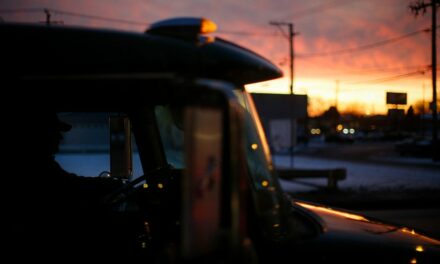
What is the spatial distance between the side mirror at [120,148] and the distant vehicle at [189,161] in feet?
2.84

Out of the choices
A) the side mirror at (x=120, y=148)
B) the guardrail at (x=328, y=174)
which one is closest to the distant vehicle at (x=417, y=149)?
the guardrail at (x=328, y=174)

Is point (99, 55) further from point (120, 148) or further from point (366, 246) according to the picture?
point (120, 148)

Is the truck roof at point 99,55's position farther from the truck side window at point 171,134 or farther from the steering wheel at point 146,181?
the steering wheel at point 146,181

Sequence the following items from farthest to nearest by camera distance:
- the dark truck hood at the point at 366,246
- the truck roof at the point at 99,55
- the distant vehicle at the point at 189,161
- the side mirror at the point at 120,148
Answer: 1. the side mirror at the point at 120,148
2. the dark truck hood at the point at 366,246
3. the truck roof at the point at 99,55
4. the distant vehicle at the point at 189,161

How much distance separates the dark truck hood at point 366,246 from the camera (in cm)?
163

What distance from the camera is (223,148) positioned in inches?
44.5

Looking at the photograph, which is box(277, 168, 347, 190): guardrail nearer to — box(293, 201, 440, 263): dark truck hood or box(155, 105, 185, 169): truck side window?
box(155, 105, 185, 169): truck side window

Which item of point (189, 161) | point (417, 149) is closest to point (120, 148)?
point (189, 161)

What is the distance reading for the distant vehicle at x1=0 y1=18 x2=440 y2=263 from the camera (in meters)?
1.06

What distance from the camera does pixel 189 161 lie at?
1.03 m

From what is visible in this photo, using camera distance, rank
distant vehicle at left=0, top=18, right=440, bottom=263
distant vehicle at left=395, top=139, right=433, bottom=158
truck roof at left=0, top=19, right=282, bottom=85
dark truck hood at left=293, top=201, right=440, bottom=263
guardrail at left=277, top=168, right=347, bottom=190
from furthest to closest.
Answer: distant vehicle at left=395, top=139, right=433, bottom=158 → guardrail at left=277, top=168, right=347, bottom=190 → dark truck hood at left=293, top=201, right=440, bottom=263 → truck roof at left=0, top=19, right=282, bottom=85 → distant vehicle at left=0, top=18, right=440, bottom=263

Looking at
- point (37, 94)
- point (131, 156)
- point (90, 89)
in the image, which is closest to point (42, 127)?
point (37, 94)

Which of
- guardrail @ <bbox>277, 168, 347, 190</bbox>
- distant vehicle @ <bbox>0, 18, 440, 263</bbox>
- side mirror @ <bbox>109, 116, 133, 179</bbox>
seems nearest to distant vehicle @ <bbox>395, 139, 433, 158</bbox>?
guardrail @ <bbox>277, 168, 347, 190</bbox>

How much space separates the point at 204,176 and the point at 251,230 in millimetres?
601
